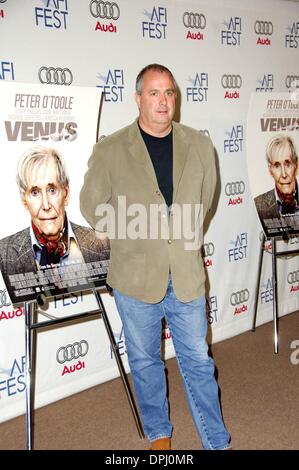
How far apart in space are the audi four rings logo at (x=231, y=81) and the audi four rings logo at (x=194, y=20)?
371mm

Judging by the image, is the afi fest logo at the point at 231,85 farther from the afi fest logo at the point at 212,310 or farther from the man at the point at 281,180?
the afi fest logo at the point at 212,310

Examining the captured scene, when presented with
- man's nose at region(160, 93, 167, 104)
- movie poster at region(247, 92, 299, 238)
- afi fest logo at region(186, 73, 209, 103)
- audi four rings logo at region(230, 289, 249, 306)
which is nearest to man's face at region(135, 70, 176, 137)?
man's nose at region(160, 93, 167, 104)

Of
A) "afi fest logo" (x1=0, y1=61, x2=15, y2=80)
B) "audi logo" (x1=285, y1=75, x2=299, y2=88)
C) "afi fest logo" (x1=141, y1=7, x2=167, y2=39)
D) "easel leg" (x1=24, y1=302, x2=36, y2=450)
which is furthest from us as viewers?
"audi logo" (x1=285, y1=75, x2=299, y2=88)

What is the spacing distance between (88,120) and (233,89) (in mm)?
1545

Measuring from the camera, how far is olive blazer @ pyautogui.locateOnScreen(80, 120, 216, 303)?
215 centimetres

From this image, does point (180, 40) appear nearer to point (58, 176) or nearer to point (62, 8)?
point (62, 8)

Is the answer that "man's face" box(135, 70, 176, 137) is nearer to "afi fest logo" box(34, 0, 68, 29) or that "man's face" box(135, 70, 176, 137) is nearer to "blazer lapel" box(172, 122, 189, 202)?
"blazer lapel" box(172, 122, 189, 202)

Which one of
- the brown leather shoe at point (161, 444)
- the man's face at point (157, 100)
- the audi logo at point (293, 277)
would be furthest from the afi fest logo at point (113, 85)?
the audi logo at point (293, 277)

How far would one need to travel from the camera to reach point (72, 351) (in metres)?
3.03

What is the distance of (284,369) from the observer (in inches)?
127

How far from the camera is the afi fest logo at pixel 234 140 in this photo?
3.67m

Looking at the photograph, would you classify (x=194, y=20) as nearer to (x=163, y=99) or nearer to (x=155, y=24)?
(x=155, y=24)

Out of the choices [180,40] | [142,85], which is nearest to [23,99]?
[142,85]

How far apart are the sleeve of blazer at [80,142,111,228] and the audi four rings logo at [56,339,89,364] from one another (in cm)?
105
